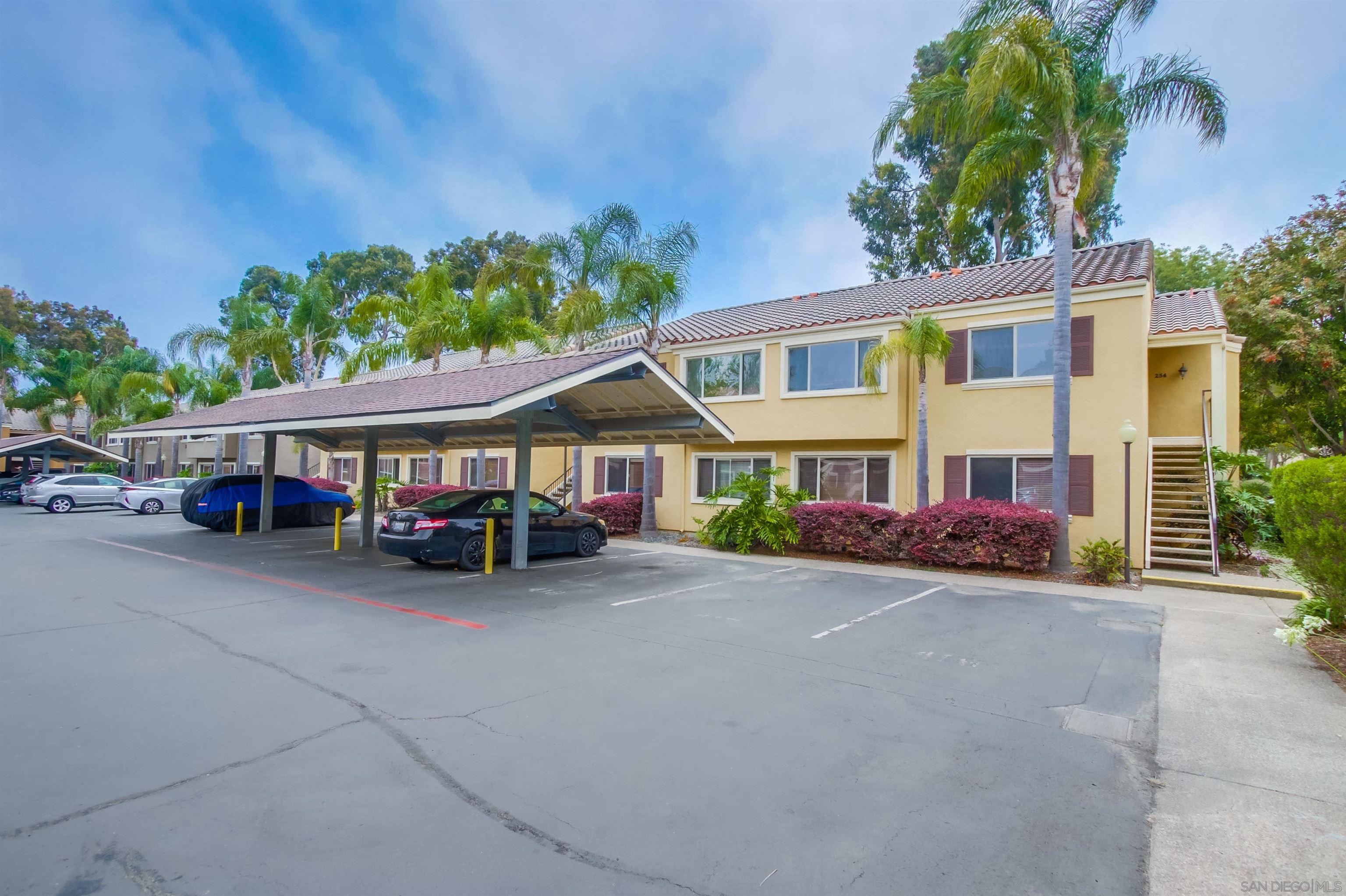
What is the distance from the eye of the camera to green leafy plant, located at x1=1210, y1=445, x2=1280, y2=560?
42.5 feet

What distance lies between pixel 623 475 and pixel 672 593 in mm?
11728

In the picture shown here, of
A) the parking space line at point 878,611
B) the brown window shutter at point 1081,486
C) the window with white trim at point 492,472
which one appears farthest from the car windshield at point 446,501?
the window with white trim at point 492,472

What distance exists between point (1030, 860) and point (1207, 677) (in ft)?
15.5

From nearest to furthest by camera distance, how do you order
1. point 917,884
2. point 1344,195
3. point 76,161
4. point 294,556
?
point 917,884
point 294,556
point 1344,195
point 76,161

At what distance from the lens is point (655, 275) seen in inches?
663

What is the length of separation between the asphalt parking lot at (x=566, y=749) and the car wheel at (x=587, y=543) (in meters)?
5.29

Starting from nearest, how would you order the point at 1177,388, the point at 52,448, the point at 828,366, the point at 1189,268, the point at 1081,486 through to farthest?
the point at 1081,486
the point at 1177,388
the point at 828,366
the point at 1189,268
the point at 52,448

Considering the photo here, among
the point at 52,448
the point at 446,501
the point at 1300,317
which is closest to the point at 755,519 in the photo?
the point at 446,501

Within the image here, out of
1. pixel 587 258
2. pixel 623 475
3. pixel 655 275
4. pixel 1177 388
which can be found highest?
pixel 587 258

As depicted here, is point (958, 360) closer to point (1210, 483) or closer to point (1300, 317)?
point (1210, 483)

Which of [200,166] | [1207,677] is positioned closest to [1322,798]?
[1207,677]

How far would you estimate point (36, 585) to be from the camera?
10.1m

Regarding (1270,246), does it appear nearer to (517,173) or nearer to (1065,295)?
(1065,295)

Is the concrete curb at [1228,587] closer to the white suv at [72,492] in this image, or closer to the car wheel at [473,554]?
the car wheel at [473,554]
